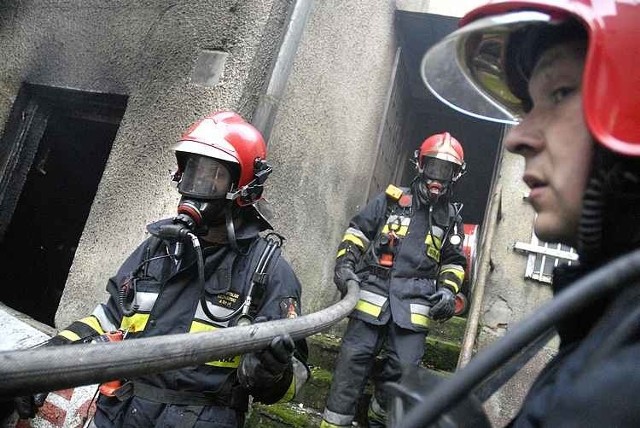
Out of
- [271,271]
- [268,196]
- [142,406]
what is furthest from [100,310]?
[268,196]

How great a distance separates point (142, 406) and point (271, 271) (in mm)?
796

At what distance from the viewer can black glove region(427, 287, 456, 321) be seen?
3.38 m

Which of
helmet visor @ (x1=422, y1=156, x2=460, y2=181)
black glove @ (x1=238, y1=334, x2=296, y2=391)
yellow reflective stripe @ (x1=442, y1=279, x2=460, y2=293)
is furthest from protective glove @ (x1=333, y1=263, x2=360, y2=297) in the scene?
black glove @ (x1=238, y1=334, x2=296, y2=391)

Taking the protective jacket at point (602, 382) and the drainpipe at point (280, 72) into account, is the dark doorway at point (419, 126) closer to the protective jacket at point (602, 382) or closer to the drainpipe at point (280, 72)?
the drainpipe at point (280, 72)

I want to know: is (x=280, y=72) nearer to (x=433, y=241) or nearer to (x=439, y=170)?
(x=439, y=170)

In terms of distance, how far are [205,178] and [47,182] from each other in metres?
3.12

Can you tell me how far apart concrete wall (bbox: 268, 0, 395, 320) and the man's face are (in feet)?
8.50

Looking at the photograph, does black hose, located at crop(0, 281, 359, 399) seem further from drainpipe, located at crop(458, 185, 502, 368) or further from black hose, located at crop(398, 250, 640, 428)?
drainpipe, located at crop(458, 185, 502, 368)

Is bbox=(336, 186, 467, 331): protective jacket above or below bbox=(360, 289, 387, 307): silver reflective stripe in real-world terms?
above

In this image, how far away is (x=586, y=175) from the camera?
0.75 metres

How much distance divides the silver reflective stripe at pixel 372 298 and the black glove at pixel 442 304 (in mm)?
374

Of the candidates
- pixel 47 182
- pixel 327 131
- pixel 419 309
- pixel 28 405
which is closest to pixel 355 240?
pixel 419 309

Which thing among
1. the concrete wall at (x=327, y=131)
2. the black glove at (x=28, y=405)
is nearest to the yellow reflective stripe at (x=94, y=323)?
the black glove at (x=28, y=405)

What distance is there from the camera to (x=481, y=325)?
181 inches
